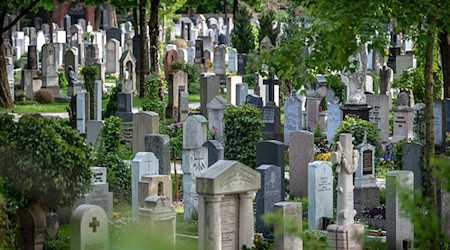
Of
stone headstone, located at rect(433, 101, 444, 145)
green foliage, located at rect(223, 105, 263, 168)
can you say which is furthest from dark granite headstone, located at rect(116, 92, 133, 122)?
stone headstone, located at rect(433, 101, 444, 145)

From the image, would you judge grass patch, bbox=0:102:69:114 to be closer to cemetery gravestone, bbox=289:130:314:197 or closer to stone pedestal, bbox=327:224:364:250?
cemetery gravestone, bbox=289:130:314:197

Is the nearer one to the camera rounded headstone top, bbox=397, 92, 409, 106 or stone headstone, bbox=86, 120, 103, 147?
stone headstone, bbox=86, 120, 103, 147

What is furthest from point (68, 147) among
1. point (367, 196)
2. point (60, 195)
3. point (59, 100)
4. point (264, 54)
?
point (59, 100)

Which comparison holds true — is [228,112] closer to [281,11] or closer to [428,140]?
[428,140]

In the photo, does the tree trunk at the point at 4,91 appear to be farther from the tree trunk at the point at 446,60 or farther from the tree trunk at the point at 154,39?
the tree trunk at the point at 446,60

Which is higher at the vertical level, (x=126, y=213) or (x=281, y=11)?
(x=281, y=11)

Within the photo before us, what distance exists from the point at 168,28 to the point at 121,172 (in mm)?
39247

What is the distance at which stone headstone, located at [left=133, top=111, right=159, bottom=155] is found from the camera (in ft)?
68.1

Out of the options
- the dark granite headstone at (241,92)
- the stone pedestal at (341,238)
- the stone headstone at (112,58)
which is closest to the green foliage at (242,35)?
the stone headstone at (112,58)

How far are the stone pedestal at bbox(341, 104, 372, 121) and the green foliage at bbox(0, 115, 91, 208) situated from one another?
10977 millimetres

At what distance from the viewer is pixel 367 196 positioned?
18.4 m

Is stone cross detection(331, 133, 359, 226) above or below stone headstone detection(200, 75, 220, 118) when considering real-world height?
below

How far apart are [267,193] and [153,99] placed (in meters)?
10.6

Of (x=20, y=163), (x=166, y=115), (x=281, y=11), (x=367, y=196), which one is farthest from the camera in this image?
(x=281, y=11)
